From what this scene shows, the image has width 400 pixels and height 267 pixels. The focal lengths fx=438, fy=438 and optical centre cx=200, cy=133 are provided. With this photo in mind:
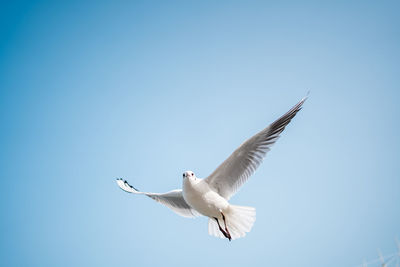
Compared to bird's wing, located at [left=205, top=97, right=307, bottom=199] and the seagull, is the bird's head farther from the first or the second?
bird's wing, located at [left=205, top=97, right=307, bottom=199]

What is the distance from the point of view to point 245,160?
6.10m

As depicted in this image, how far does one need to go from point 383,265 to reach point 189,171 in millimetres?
3211

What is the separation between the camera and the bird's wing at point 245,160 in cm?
596

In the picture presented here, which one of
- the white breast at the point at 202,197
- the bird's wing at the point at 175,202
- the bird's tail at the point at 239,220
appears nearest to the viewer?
the white breast at the point at 202,197

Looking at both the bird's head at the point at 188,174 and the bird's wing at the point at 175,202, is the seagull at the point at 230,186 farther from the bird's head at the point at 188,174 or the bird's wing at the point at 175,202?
the bird's wing at the point at 175,202

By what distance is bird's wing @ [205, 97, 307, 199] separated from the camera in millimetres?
5961

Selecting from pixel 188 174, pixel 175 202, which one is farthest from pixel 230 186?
pixel 175 202

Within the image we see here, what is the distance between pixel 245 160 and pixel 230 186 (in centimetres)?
45

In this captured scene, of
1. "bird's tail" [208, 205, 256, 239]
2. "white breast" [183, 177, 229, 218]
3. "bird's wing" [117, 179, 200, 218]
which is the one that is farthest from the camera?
"bird's wing" [117, 179, 200, 218]

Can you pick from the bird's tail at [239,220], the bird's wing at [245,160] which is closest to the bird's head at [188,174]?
the bird's wing at [245,160]

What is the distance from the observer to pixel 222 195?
6266 millimetres

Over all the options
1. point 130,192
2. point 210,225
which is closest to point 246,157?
point 210,225

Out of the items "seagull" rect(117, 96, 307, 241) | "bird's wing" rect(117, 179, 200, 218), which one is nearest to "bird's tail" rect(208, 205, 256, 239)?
"seagull" rect(117, 96, 307, 241)

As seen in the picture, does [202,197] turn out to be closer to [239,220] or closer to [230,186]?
[230,186]
